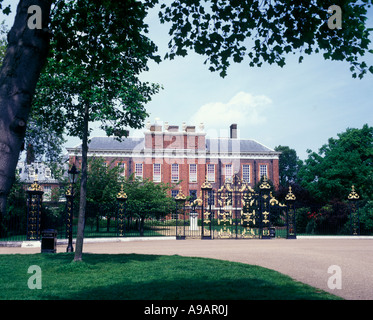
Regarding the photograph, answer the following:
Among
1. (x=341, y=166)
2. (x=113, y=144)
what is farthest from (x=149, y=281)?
(x=113, y=144)

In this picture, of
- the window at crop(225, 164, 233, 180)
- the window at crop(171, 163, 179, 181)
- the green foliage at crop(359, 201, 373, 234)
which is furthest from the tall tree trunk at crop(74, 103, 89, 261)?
the window at crop(225, 164, 233, 180)

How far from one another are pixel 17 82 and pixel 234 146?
47.1m

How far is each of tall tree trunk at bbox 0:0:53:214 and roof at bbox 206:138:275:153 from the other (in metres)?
44.9

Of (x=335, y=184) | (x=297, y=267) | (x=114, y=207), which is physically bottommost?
(x=297, y=267)

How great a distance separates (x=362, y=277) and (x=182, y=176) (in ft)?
129

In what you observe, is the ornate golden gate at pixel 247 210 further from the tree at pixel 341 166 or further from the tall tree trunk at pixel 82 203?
the tree at pixel 341 166

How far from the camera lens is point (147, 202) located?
24.0 metres

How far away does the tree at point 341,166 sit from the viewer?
3631cm

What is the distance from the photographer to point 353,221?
23.2 metres

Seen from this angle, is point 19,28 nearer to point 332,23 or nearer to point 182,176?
point 332,23

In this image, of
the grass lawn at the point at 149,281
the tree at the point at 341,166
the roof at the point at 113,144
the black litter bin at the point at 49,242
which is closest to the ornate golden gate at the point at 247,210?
the black litter bin at the point at 49,242

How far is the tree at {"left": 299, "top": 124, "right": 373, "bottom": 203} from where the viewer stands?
36.3 metres

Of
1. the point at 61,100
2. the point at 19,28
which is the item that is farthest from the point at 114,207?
the point at 19,28
